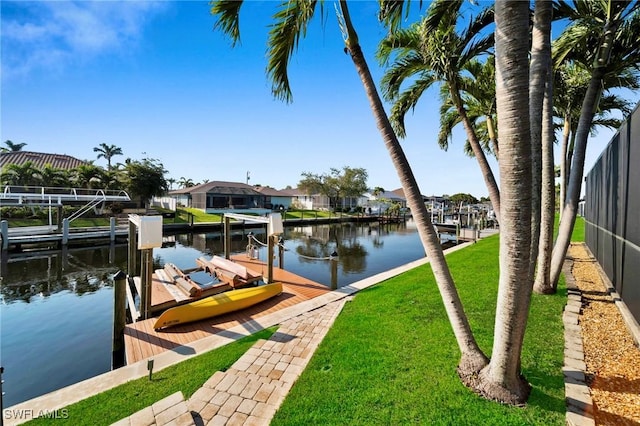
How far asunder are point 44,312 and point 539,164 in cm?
1215

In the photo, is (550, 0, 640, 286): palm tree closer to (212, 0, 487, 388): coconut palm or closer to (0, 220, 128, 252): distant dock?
(212, 0, 487, 388): coconut palm

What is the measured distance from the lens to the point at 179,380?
395 centimetres

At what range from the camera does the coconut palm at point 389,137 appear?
10.5 feet

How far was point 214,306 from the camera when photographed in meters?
6.49

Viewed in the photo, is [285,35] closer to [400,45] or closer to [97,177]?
[400,45]

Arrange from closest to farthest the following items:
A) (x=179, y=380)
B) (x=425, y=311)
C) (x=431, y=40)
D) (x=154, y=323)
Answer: (x=179, y=380) < (x=431, y=40) < (x=425, y=311) < (x=154, y=323)

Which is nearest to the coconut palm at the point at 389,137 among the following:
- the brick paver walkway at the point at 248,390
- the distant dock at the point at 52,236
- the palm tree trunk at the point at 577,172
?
the brick paver walkway at the point at 248,390

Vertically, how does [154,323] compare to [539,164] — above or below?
below

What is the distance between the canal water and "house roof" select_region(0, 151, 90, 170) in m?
25.1

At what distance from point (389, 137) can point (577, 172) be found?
4884mm

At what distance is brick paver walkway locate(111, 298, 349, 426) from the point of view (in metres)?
3.02

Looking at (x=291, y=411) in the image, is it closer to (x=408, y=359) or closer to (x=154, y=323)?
(x=408, y=359)

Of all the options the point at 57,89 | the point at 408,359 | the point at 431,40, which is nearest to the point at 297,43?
the point at 431,40

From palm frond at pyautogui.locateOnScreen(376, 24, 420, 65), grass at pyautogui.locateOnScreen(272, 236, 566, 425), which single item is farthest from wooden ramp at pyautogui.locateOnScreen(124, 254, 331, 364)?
palm frond at pyautogui.locateOnScreen(376, 24, 420, 65)
